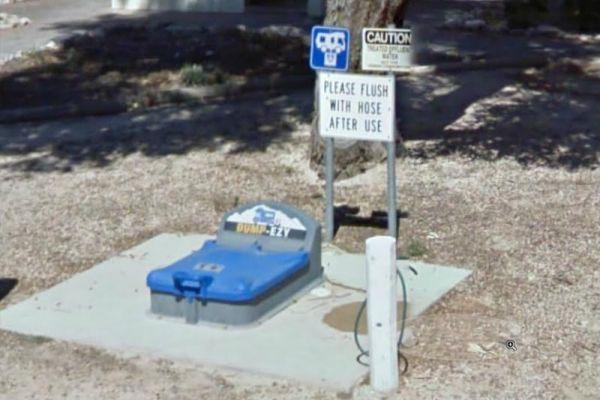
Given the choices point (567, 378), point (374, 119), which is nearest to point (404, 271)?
point (374, 119)

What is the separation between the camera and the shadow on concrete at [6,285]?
28.6ft

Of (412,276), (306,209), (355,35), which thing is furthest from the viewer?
(355,35)

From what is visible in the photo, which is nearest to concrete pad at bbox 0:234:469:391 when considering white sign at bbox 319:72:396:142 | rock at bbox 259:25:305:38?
white sign at bbox 319:72:396:142

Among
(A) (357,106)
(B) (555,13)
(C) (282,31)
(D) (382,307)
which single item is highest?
(A) (357,106)

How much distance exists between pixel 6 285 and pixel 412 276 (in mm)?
2504

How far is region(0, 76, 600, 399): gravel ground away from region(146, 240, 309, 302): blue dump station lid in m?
0.52

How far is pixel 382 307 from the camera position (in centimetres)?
661

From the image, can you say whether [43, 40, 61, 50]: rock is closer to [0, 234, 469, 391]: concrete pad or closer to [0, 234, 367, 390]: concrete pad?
[0, 234, 469, 391]: concrete pad

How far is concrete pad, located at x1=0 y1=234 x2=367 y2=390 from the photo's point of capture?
719 cm

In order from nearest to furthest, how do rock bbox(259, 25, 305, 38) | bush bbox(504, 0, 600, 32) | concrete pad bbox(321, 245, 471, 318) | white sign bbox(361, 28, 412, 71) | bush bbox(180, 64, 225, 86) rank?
concrete pad bbox(321, 245, 471, 318)
white sign bbox(361, 28, 412, 71)
bush bbox(180, 64, 225, 86)
rock bbox(259, 25, 305, 38)
bush bbox(504, 0, 600, 32)

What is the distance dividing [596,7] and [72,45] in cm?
719

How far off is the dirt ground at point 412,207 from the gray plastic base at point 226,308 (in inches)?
20.1

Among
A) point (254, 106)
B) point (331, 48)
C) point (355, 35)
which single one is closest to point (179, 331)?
point (331, 48)

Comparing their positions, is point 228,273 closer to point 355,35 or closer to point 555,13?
point 355,35
